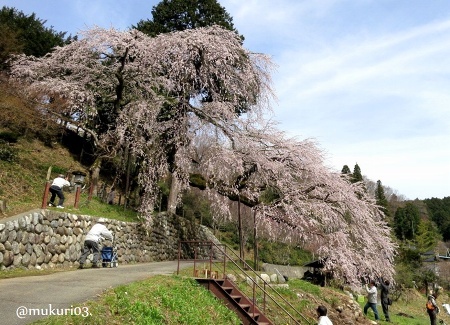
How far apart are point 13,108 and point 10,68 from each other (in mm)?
4270

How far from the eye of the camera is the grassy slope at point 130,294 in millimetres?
6609

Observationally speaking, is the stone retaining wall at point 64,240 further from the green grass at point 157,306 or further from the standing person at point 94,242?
the green grass at point 157,306

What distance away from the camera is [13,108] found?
18.6 m

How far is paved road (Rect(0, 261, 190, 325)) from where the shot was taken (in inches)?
230

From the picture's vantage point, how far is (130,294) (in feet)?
24.8

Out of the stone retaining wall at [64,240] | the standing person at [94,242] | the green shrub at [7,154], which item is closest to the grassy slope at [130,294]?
the green shrub at [7,154]

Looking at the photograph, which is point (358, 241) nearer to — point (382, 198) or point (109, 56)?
point (109, 56)

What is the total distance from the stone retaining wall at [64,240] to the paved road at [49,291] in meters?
1.20

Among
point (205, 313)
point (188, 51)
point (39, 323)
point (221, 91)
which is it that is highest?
point (188, 51)

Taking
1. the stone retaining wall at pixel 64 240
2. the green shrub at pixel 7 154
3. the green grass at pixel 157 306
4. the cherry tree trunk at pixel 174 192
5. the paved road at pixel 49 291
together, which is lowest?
the green grass at pixel 157 306

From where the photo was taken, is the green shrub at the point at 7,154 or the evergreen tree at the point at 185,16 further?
the evergreen tree at the point at 185,16

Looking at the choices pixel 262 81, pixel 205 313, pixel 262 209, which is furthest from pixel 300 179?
pixel 205 313

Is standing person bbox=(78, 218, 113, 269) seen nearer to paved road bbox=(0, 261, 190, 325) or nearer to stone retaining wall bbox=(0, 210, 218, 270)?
stone retaining wall bbox=(0, 210, 218, 270)

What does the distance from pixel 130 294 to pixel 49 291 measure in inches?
58.5
